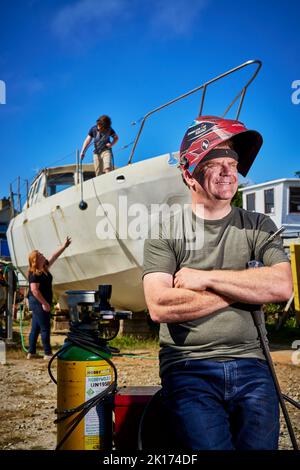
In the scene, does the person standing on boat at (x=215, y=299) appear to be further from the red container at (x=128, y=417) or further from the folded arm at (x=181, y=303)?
the red container at (x=128, y=417)

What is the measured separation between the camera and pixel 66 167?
10172 mm

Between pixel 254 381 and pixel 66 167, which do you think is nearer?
pixel 254 381

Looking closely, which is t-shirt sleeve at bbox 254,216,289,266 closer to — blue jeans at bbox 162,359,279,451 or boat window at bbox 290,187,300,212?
blue jeans at bbox 162,359,279,451

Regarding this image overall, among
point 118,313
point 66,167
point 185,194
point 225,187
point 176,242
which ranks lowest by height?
point 118,313

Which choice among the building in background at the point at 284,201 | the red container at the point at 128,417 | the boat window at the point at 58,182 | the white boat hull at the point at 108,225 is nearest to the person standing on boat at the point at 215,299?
the red container at the point at 128,417

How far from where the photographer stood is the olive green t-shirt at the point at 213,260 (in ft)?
5.79

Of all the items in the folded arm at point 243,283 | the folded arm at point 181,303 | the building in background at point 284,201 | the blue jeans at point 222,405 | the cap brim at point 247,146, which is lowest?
the blue jeans at point 222,405

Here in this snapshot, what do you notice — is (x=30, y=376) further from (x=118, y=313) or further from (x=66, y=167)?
(x=66, y=167)

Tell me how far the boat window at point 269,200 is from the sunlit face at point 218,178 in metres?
19.0

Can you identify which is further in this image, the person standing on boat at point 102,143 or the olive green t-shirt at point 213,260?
the person standing on boat at point 102,143

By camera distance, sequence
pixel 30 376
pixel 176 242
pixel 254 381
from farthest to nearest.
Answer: pixel 30 376
pixel 176 242
pixel 254 381

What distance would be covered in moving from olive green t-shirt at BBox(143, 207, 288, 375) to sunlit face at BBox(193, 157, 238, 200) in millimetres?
99

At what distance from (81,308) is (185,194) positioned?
5959 millimetres

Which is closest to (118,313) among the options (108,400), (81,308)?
(81,308)
